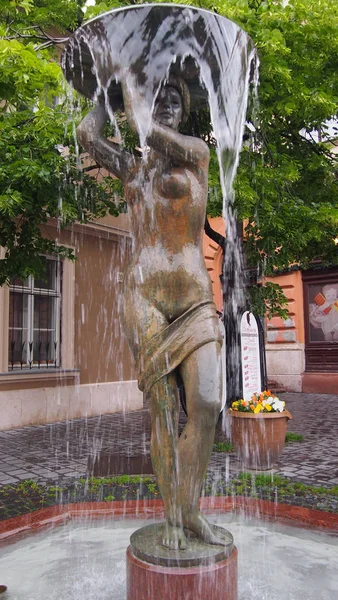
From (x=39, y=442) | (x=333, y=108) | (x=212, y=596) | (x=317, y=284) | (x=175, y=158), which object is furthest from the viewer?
(x=317, y=284)

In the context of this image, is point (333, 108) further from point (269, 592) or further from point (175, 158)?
point (269, 592)

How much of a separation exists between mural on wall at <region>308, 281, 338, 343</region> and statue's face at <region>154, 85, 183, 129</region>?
1397 centimetres

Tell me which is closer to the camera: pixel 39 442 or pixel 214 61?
pixel 214 61

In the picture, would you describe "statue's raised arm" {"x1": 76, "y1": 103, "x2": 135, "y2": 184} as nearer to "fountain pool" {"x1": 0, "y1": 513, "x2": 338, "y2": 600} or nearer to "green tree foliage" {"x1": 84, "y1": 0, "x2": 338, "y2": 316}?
"fountain pool" {"x1": 0, "y1": 513, "x2": 338, "y2": 600}

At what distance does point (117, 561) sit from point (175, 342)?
4.99 ft

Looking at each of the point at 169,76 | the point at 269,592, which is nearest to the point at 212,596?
the point at 269,592

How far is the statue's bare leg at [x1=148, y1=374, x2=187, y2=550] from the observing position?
264cm

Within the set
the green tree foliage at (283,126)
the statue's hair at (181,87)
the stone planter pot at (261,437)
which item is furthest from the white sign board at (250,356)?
the statue's hair at (181,87)

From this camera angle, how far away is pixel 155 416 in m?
2.74

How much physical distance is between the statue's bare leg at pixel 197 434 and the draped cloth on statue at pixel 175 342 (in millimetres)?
62

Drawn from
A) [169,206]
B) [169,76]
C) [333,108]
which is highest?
[333,108]

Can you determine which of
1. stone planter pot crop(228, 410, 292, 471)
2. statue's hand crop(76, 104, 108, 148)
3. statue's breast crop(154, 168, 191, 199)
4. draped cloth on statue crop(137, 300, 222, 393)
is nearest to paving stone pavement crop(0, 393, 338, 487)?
stone planter pot crop(228, 410, 292, 471)

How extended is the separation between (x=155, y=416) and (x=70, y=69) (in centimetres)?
185

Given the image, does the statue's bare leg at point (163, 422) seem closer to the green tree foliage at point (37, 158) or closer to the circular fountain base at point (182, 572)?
the circular fountain base at point (182, 572)
